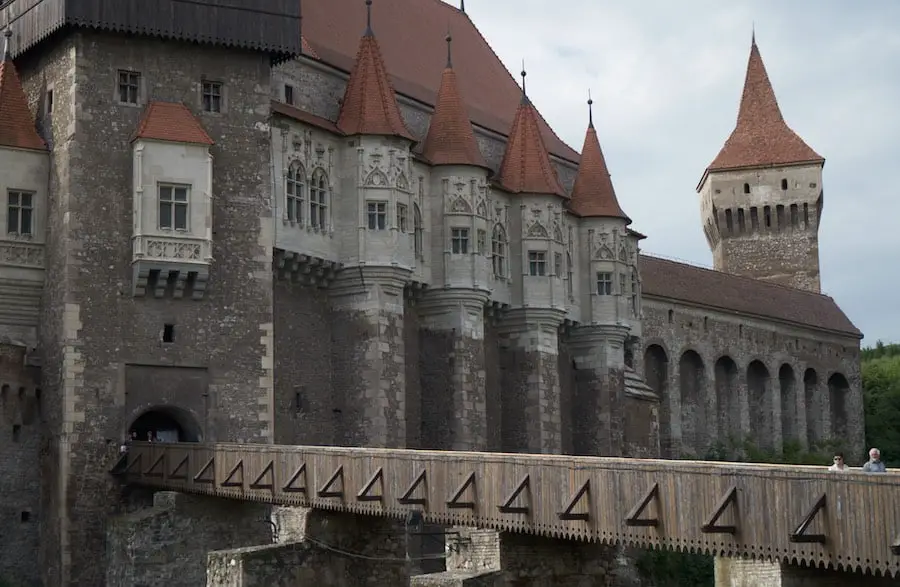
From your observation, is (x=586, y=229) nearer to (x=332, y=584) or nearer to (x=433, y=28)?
(x=433, y=28)

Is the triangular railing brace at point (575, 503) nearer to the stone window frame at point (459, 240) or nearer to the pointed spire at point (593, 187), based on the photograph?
the stone window frame at point (459, 240)

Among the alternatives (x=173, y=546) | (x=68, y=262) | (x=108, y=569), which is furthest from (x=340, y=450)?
(x=68, y=262)

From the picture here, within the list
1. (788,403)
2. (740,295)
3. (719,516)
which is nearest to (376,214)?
(719,516)

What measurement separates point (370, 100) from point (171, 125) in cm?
713

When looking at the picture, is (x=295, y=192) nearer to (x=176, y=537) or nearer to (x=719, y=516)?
(x=176, y=537)

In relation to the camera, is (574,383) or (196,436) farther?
(574,383)

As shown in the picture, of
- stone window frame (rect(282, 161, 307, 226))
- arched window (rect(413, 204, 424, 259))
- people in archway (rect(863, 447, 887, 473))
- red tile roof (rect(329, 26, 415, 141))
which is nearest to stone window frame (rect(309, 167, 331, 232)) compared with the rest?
stone window frame (rect(282, 161, 307, 226))

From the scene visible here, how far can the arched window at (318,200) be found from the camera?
43.7 metres

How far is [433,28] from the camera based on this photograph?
186 ft

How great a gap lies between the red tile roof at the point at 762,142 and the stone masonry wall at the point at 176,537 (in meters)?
53.6

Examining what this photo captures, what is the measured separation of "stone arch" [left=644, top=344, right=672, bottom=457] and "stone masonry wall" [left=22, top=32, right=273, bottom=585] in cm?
2599

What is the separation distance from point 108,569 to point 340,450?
9.42 meters

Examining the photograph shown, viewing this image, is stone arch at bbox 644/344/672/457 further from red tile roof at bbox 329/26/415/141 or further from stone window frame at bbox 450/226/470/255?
red tile roof at bbox 329/26/415/141

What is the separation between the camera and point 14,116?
4078 cm
